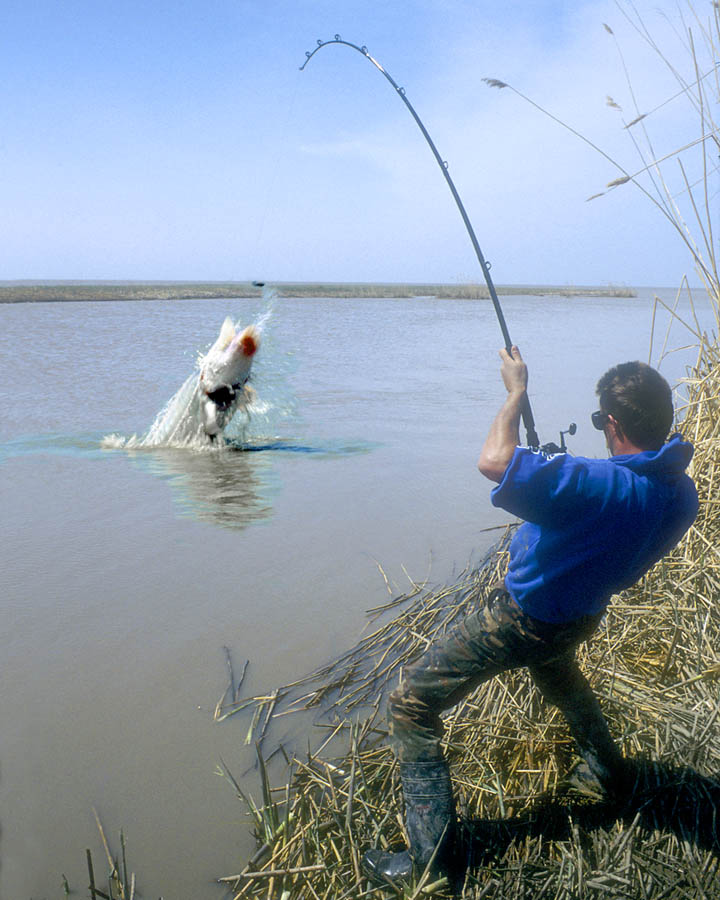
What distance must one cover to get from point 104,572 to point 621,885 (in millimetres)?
3193

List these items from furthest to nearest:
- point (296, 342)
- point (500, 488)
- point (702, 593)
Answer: point (296, 342) → point (702, 593) → point (500, 488)

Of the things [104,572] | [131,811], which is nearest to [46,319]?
[104,572]

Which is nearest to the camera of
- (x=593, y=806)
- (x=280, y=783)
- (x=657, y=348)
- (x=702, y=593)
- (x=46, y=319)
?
(x=593, y=806)

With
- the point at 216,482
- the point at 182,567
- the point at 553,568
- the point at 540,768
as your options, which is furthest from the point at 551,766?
the point at 216,482

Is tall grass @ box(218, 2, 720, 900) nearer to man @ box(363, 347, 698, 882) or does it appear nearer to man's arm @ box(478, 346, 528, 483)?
man @ box(363, 347, 698, 882)

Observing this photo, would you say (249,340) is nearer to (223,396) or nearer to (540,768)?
Answer: (223,396)

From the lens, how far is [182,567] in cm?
450

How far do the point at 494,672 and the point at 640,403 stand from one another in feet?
2.77

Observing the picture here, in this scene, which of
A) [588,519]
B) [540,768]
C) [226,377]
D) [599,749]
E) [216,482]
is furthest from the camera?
[226,377]

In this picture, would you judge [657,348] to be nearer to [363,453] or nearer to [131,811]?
[363,453]

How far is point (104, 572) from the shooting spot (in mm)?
4359

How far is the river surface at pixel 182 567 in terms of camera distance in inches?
102

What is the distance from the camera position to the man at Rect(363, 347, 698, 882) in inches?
73.8

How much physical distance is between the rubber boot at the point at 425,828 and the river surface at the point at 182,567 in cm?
59
